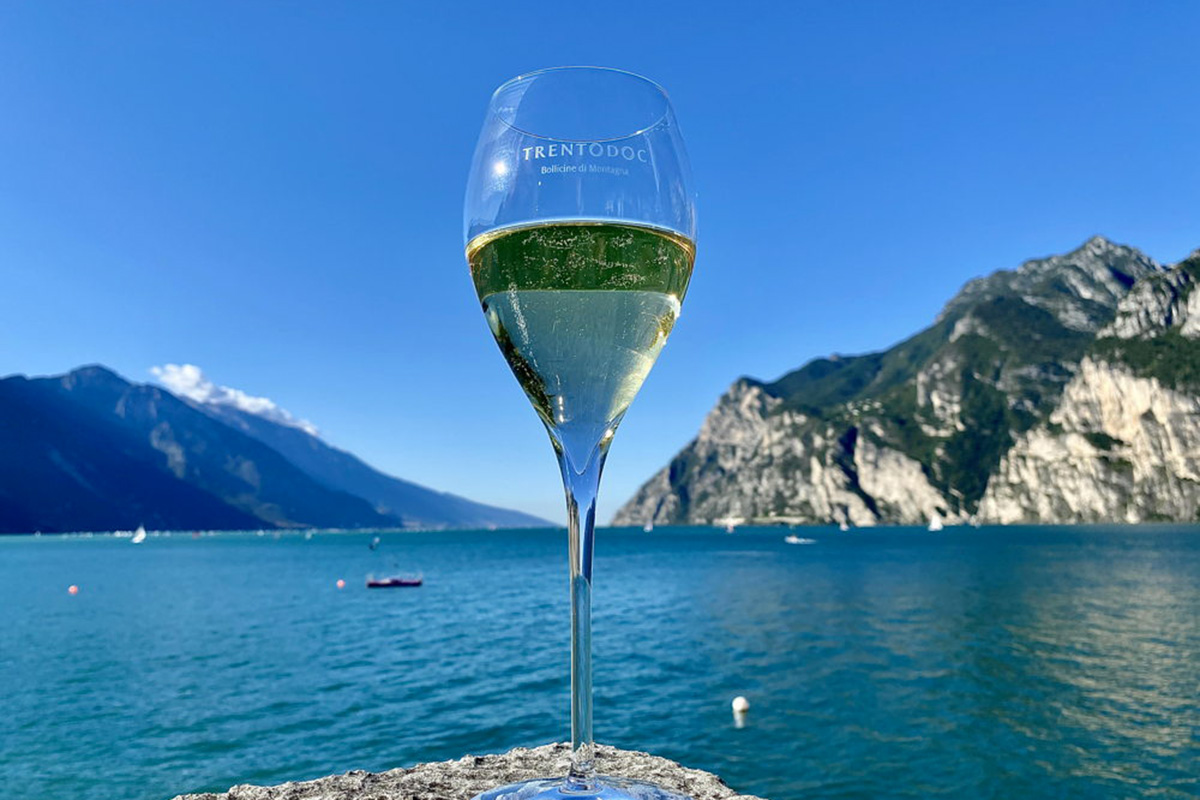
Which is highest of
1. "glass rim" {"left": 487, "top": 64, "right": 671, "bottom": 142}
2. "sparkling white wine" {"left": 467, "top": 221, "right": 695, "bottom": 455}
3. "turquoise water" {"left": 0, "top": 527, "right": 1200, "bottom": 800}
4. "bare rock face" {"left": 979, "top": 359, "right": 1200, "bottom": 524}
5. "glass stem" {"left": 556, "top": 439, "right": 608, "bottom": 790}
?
"bare rock face" {"left": 979, "top": 359, "right": 1200, "bottom": 524}

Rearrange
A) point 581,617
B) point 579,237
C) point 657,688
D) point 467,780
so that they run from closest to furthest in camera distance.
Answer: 1. point 581,617
2. point 579,237
3. point 467,780
4. point 657,688

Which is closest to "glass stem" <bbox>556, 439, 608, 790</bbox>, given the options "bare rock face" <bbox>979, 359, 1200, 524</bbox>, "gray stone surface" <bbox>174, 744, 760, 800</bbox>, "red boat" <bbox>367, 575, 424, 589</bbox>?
"gray stone surface" <bbox>174, 744, 760, 800</bbox>

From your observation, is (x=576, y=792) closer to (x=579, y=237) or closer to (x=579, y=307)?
(x=579, y=307)

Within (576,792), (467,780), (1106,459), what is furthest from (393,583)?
(1106,459)

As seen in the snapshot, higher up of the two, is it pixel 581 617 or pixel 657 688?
pixel 581 617

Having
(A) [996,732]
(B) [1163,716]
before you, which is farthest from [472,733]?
(B) [1163,716]

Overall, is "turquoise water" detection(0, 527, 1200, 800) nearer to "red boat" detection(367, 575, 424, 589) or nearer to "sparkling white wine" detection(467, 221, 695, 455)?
"red boat" detection(367, 575, 424, 589)
